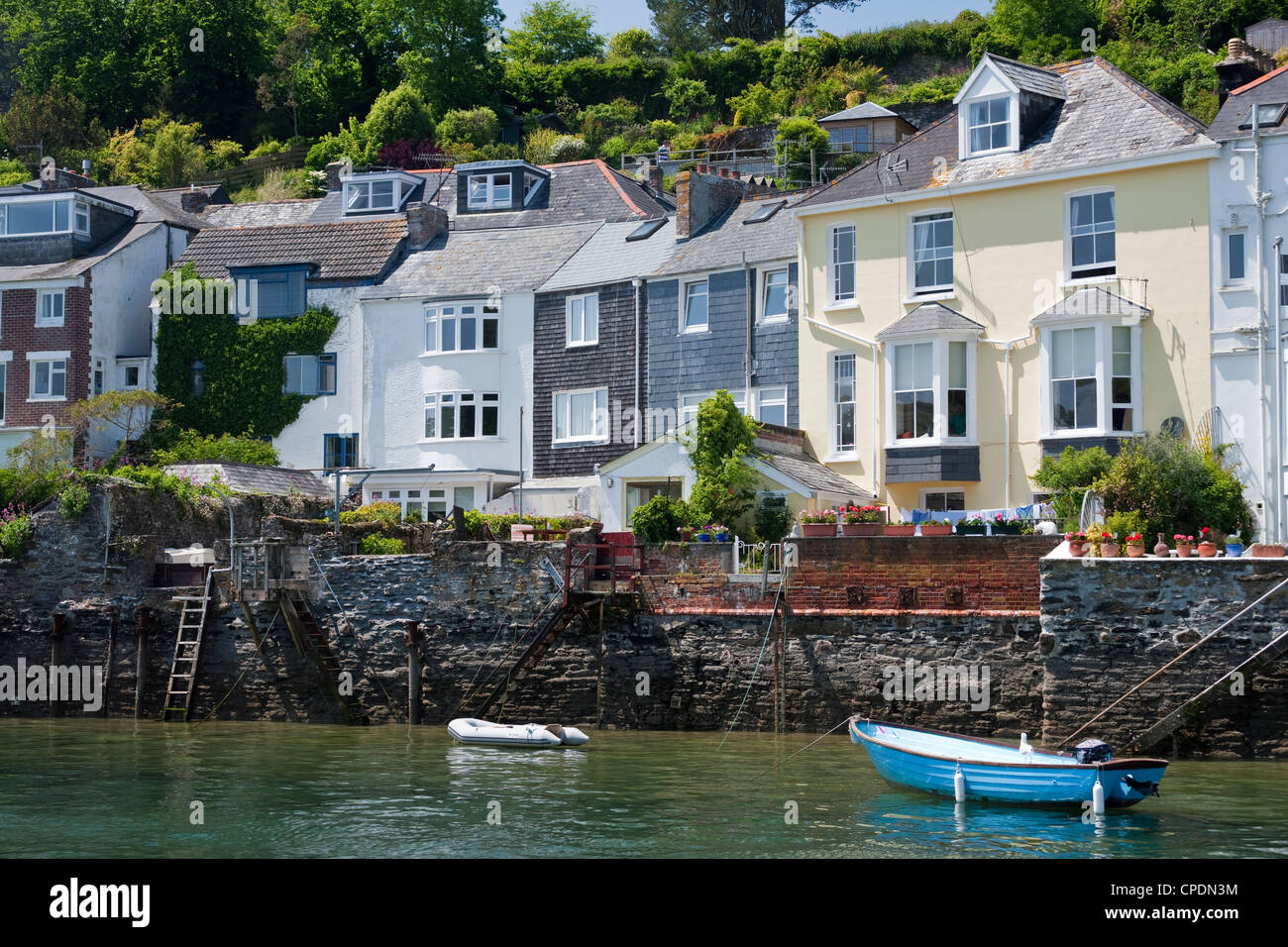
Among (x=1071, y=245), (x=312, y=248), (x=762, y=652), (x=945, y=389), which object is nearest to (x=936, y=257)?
(x=1071, y=245)

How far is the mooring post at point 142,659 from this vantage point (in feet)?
124

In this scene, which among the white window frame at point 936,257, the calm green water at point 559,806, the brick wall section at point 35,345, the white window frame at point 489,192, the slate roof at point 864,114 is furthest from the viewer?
the slate roof at point 864,114

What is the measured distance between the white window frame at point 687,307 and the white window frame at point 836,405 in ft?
16.8

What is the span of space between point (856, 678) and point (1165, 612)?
6.26m

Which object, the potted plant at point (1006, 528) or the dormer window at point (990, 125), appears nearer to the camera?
the potted plant at point (1006, 528)

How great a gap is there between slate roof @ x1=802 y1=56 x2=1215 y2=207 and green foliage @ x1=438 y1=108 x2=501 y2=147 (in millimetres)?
47625

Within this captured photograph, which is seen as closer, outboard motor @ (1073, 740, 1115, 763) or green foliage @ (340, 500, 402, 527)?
outboard motor @ (1073, 740, 1115, 763)

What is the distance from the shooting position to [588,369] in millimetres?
48906

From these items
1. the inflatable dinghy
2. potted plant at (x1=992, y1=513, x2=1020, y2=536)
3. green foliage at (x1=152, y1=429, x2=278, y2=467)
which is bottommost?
the inflatable dinghy

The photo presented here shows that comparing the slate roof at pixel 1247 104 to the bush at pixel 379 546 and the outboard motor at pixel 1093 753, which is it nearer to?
the outboard motor at pixel 1093 753

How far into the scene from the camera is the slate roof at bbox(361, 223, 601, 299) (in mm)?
51125

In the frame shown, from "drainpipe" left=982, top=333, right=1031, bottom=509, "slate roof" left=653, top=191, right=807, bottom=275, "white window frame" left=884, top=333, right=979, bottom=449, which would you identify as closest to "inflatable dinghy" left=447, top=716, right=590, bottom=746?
"white window frame" left=884, top=333, right=979, bottom=449

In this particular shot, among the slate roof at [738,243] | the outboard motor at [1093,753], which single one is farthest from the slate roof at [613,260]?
the outboard motor at [1093,753]

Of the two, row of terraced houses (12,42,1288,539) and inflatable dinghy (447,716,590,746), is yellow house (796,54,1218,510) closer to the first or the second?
row of terraced houses (12,42,1288,539)
